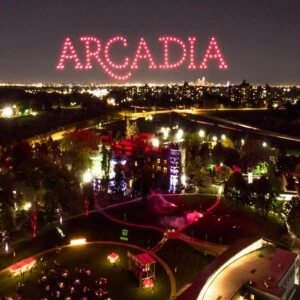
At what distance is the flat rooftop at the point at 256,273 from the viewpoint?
5.38m

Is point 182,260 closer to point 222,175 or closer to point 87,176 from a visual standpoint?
point 222,175

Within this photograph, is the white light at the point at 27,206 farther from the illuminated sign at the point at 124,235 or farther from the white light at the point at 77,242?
the illuminated sign at the point at 124,235

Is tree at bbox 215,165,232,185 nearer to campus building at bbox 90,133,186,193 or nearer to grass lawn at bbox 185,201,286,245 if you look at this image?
campus building at bbox 90,133,186,193

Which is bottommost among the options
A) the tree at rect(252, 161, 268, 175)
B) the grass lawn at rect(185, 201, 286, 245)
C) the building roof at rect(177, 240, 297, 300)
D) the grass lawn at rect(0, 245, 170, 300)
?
the grass lawn at rect(0, 245, 170, 300)

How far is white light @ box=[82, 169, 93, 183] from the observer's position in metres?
13.5

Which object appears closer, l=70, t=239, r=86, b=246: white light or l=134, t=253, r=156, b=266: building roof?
l=134, t=253, r=156, b=266: building roof

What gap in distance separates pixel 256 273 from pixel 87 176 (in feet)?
29.3

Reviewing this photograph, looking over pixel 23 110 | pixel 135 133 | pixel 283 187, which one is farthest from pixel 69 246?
pixel 23 110

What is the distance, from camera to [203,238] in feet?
30.7

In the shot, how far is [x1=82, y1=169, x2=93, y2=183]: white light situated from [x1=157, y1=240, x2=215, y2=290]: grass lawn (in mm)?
5073

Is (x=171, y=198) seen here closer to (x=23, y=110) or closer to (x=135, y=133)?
(x=135, y=133)

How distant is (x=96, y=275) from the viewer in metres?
7.76

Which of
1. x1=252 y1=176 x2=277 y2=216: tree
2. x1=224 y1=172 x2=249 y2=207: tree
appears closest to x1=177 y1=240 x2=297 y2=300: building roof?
x1=252 y1=176 x2=277 y2=216: tree

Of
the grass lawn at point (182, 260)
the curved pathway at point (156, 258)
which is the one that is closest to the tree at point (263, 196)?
the grass lawn at point (182, 260)
